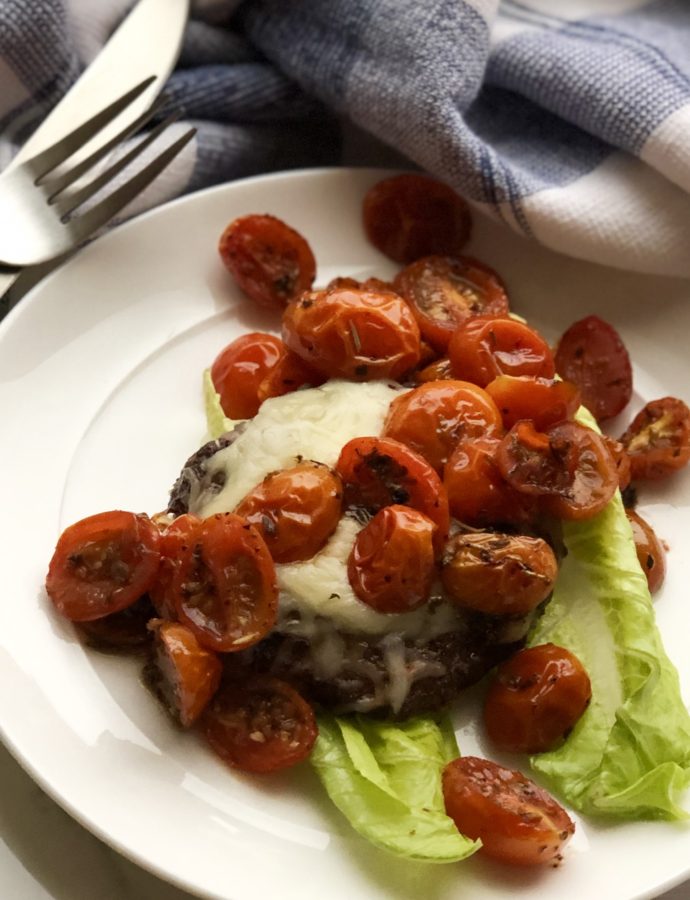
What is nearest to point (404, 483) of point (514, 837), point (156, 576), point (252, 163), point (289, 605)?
point (289, 605)

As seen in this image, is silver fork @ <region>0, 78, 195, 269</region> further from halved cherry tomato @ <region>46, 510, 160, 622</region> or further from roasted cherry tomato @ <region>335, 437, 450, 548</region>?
roasted cherry tomato @ <region>335, 437, 450, 548</region>

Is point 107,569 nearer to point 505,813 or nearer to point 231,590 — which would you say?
point 231,590

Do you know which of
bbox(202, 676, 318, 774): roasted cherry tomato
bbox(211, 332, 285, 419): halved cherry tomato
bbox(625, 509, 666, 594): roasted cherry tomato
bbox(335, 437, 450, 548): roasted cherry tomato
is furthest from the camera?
bbox(211, 332, 285, 419): halved cherry tomato

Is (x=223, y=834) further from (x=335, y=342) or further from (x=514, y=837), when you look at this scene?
(x=335, y=342)

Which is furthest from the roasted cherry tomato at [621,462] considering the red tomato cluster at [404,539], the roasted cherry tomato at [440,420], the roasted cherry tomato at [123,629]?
the roasted cherry tomato at [123,629]

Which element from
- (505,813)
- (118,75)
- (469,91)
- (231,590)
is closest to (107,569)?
(231,590)

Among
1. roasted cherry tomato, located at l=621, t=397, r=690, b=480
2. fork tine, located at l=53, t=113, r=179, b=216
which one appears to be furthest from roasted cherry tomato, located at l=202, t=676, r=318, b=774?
fork tine, located at l=53, t=113, r=179, b=216

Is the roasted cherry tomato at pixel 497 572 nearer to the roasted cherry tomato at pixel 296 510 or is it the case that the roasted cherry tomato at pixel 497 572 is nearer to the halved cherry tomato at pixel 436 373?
the roasted cherry tomato at pixel 296 510
